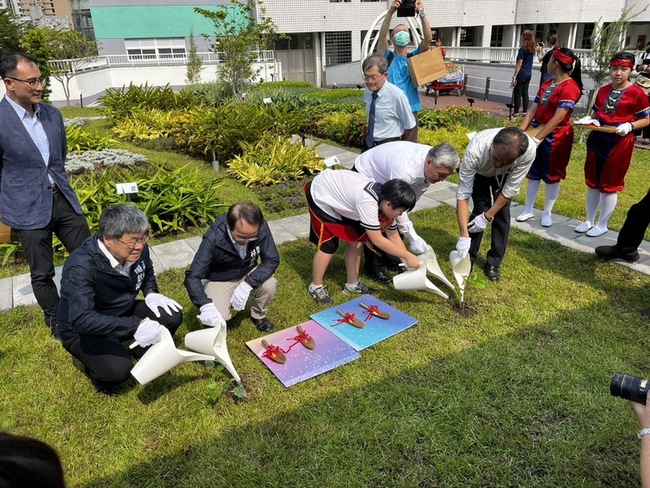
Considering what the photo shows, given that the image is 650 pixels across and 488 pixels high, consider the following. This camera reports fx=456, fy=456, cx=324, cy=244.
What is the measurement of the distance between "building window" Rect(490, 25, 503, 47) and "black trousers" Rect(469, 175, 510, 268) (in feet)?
92.8

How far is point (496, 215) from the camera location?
3961mm

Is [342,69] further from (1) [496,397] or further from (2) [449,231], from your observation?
(1) [496,397]

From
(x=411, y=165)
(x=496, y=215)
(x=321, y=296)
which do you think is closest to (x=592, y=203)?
(x=496, y=215)

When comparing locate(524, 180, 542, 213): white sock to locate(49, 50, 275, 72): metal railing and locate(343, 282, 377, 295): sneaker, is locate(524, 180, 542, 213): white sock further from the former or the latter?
locate(49, 50, 275, 72): metal railing

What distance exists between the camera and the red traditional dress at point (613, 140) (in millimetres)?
4352

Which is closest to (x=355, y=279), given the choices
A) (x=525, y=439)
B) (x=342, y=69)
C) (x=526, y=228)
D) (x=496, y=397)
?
(x=496, y=397)

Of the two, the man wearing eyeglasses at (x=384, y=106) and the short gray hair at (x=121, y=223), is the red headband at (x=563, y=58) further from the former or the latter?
the short gray hair at (x=121, y=223)

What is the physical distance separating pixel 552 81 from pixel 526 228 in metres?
1.55

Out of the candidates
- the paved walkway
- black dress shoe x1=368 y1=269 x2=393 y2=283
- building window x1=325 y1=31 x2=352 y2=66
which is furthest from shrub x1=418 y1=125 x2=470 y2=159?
building window x1=325 y1=31 x2=352 y2=66

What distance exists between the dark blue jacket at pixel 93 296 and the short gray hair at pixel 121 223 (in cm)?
17

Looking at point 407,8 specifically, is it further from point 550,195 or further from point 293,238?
point 293,238

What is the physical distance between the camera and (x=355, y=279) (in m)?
3.90

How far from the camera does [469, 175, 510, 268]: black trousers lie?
155 inches

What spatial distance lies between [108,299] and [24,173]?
1051 mm
